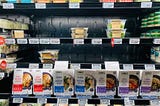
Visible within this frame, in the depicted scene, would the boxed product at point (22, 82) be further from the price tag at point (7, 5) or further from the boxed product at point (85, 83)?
the price tag at point (7, 5)

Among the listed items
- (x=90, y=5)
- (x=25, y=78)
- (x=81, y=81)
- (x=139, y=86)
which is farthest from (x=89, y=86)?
(x=90, y=5)

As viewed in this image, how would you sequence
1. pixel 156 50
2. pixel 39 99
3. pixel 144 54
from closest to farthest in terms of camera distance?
pixel 39 99, pixel 156 50, pixel 144 54

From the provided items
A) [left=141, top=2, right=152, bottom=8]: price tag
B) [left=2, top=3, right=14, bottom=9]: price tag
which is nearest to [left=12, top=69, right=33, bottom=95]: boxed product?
[left=2, top=3, right=14, bottom=9]: price tag

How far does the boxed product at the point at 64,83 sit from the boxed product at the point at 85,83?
0.06 metres

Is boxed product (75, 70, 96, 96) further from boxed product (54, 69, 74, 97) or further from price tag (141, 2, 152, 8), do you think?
price tag (141, 2, 152, 8)

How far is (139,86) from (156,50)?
49 cm

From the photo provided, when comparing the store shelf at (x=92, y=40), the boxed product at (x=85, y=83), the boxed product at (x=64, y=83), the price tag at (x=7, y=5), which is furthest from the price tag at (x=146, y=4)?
the price tag at (x=7, y=5)

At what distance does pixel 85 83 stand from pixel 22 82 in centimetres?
Result: 63

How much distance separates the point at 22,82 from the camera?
2.07m

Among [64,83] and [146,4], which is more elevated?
[146,4]

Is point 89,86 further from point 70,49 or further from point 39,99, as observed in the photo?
point 70,49

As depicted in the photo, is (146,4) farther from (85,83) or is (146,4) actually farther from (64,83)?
(64,83)

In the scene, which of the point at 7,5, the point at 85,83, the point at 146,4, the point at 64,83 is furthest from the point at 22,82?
the point at 146,4

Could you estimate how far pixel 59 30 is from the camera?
2.85m
